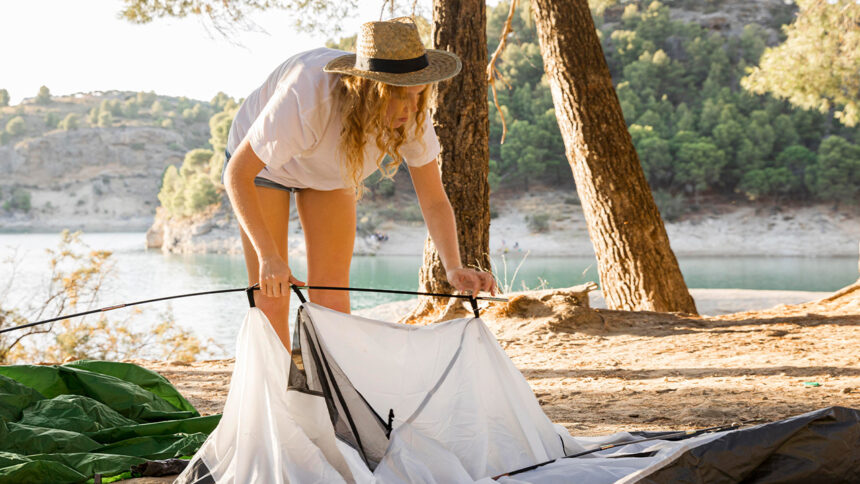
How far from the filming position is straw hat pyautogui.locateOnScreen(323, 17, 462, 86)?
154cm

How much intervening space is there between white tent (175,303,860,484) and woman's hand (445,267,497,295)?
0.38 ft

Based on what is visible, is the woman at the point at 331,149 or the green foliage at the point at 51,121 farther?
the green foliage at the point at 51,121

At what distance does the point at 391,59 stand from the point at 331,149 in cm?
30

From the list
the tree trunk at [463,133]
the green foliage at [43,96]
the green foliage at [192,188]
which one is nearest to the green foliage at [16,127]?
the green foliage at [43,96]

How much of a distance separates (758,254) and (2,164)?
45465mm

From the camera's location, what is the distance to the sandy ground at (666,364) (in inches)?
95.3

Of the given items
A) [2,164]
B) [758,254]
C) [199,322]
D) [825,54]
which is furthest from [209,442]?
[2,164]

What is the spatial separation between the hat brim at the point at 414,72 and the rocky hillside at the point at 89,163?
45510mm

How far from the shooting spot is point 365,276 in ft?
66.3

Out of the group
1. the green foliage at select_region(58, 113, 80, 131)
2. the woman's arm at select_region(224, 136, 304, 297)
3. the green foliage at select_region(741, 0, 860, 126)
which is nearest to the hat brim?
the woman's arm at select_region(224, 136, 304, 297)

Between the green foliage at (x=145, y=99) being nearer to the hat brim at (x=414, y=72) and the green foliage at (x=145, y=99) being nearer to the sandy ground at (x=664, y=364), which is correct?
the sandy ground at (x=664, y=364)

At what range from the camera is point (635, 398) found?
8.87 ft

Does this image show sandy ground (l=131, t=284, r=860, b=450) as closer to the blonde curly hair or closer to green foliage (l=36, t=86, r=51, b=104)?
the blonde curly hair

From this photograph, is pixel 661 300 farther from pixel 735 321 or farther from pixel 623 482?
pixel 623 482
